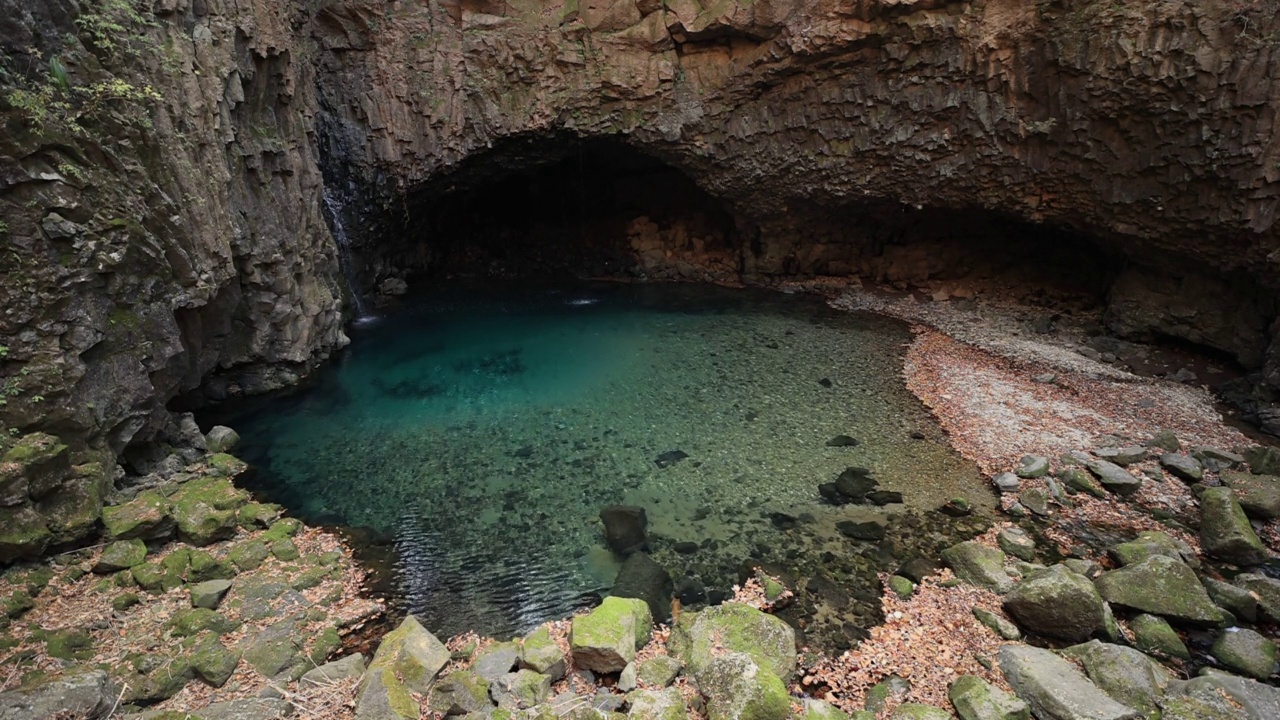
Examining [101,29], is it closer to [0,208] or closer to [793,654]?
[0,208]

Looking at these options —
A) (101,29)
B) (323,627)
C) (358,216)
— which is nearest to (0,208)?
(101,29)

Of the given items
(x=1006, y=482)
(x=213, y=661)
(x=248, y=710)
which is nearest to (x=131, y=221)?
(x=213, y=661)

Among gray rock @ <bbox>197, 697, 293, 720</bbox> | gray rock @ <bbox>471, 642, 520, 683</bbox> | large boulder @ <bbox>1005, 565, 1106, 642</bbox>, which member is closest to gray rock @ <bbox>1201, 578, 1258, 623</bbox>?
large boulder @ <bbox>1005, 565, 1106, 642</bbox>

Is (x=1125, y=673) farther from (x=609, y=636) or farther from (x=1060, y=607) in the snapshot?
(x=609, y=636)

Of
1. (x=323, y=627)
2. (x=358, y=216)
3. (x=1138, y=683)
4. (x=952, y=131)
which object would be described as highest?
(x=952, y=131)

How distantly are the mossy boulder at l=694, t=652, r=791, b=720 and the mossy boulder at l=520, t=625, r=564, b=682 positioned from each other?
1507mm

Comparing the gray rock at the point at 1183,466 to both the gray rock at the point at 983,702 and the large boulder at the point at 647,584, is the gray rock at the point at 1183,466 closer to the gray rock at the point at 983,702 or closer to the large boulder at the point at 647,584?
the gray rock at the point at 983,702

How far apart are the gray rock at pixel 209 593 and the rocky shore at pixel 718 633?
4cm

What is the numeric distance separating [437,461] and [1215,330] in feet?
59.8

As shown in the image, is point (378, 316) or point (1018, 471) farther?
point (378, 316)

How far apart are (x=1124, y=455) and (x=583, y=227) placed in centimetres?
2096

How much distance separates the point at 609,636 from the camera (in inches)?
242

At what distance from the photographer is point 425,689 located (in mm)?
5746

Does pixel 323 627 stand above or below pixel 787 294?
below
